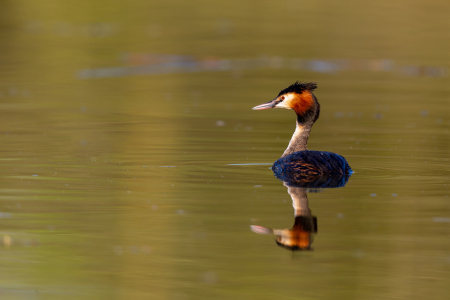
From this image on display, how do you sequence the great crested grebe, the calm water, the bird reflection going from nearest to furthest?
1. the calm water
2. the bird reflection
3. the great crested grebe

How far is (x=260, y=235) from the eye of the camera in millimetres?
6746

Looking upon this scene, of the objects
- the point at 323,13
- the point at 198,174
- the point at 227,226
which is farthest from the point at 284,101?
the point at 323,13

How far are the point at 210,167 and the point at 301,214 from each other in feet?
7.62

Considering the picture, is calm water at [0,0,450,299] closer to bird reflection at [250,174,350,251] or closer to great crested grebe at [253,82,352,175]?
bird reflection at [250,174,350,251]

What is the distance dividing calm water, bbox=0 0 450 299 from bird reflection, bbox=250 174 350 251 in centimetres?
9

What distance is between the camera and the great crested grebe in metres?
9.09

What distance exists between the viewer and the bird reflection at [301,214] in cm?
661

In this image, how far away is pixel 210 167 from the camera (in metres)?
9.50

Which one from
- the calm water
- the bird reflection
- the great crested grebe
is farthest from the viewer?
the great crested grebe

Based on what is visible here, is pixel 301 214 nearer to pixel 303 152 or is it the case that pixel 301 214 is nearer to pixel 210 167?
pixel 303 152

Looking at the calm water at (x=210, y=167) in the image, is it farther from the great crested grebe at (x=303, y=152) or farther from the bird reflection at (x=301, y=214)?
the great crested grebe at (x=303, y=152)

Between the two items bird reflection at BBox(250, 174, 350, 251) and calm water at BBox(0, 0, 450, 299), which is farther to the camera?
bird reflection at BBox(250, 174, 350, 251)

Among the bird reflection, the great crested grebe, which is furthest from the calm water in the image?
the great crested grebe

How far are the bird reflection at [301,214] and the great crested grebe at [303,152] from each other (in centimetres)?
9
